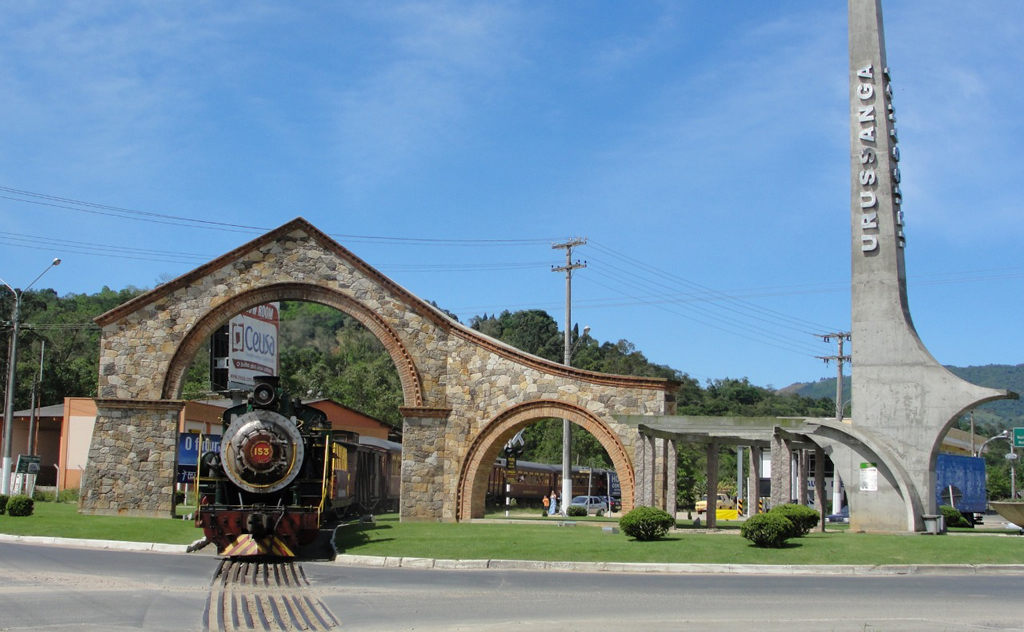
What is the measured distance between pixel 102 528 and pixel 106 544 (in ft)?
6.77

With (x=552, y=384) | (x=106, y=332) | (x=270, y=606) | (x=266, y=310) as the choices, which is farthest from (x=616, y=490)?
(x=270, y=606)

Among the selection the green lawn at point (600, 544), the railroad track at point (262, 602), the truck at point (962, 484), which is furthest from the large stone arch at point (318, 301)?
the truck at point (962, 484)

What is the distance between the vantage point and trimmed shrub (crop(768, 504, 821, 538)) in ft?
64.5

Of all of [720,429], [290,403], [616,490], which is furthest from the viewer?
[616,490]

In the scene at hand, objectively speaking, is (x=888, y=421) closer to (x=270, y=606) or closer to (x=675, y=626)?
(x=675, y=626)

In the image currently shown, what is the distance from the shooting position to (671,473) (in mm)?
24766

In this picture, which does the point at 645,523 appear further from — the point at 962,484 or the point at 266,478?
the point at 962,484

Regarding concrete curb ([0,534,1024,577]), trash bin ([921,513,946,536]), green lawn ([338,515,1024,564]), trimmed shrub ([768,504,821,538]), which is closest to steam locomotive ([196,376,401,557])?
concrete curb ([0,534,1024,577])

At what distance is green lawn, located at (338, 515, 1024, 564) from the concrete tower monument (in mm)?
2711

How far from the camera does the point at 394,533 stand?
2392cm

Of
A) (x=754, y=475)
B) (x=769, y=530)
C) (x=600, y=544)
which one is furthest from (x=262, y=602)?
(x=754, y=475)

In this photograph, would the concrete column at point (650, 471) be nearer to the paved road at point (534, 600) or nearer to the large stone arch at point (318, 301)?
the large stone arch at point (318, 301)

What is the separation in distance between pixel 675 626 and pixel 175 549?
13817 mm

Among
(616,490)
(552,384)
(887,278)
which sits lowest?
(616,490)
